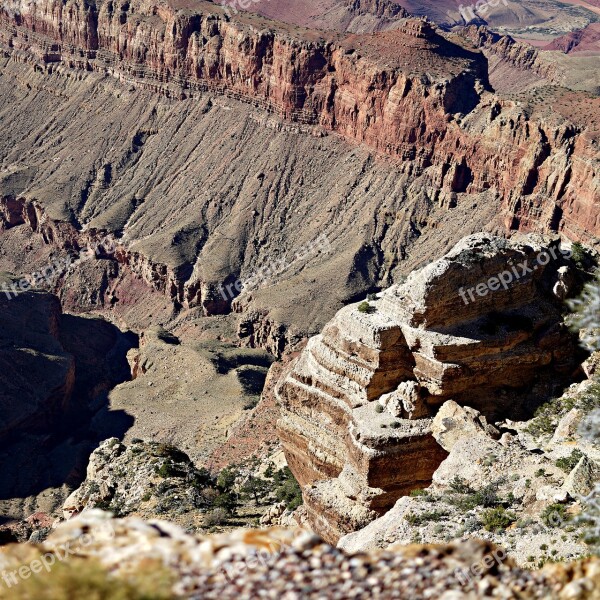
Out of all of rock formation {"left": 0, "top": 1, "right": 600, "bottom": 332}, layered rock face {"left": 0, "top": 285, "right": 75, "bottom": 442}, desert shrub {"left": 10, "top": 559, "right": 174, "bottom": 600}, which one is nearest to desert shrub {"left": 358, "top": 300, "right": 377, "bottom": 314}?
desert shrub {"left": 10, "top": 559, "right": 174, "bottom": 600}

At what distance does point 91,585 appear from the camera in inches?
624

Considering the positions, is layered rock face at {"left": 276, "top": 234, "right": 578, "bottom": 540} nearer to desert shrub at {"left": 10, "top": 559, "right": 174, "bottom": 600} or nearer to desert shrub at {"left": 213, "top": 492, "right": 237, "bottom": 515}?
desert shrub at {"left": 213, "top": 492, "right": 237, "bottom": 515}

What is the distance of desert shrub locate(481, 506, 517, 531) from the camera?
3042 centimetres

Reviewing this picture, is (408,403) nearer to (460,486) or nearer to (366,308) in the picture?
(366,308)

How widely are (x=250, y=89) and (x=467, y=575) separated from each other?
4814 inches

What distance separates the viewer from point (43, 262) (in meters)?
Answer: 125

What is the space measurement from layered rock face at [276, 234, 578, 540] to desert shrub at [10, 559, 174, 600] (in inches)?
891

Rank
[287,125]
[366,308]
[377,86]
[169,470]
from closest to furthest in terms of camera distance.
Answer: [366,308]
[169,470]
[377,86]
[287,125]

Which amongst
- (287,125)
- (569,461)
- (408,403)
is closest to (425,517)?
(569,461)

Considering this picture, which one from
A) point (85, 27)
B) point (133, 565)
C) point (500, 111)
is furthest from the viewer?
point (85, 27)

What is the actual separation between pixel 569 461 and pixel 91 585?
918 inches

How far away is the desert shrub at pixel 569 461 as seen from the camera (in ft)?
106

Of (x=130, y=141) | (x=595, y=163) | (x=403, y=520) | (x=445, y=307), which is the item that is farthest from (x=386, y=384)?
(x=130, y=141)

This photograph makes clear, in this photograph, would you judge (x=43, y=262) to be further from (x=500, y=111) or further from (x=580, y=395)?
(x=580, y=395)
